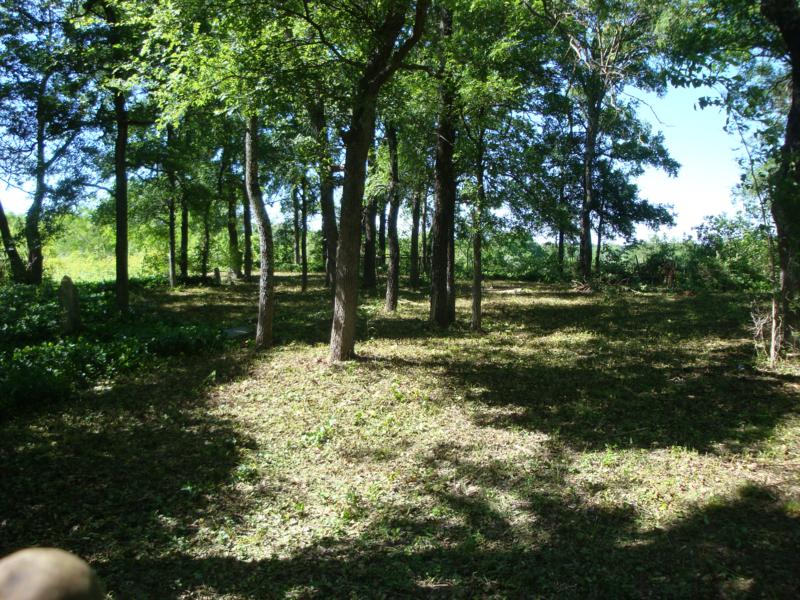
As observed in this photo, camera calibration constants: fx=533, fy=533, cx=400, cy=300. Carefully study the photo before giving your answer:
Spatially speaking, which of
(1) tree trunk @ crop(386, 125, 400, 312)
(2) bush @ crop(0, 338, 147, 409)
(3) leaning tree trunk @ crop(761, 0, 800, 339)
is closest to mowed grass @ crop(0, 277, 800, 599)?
(2) bush @ crop(0, 338, 147, 409)

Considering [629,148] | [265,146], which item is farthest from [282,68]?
[629,148]

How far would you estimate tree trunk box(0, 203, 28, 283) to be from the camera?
18.0 m

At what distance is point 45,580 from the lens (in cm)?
79

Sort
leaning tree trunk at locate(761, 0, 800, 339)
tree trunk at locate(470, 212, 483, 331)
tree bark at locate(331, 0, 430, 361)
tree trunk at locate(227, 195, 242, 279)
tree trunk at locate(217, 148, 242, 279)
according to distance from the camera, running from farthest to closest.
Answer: tree trunk at locate(227, 195, 242, 279)
tree trunk at locate(217, 148, 242, 279)
tree trunk at locate(470, 212, 483, 331)
tree bark at locate(331, 0, 430, 361)
leaning tree trunk at locate(761, 0, 800, 339)

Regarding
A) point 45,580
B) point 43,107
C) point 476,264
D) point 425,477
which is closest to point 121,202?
point 43,107

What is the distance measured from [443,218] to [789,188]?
898 centimetres

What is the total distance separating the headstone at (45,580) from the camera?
2.58ft

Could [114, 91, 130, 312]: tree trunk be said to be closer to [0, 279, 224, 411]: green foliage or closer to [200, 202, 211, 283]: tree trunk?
[0, 279, 224, 411]: green foliage

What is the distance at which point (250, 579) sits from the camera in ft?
14.4

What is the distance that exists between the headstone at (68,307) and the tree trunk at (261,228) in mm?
4695

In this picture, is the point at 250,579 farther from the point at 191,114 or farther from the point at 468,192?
the point at 191,114

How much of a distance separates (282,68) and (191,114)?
7.01m

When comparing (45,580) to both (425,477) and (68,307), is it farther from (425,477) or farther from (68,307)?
(68,307)

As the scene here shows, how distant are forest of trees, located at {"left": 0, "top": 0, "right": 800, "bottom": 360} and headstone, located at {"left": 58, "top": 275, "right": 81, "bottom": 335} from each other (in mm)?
2867
